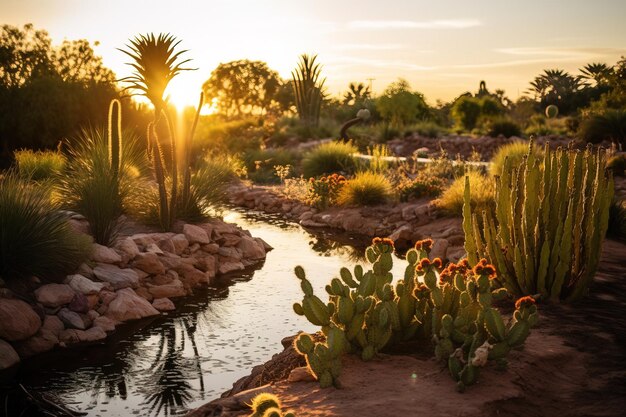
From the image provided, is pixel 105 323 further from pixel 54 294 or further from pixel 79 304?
pixel 54 294

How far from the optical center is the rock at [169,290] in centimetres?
941

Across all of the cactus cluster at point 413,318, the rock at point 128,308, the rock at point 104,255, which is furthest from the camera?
the rock at point 104,255

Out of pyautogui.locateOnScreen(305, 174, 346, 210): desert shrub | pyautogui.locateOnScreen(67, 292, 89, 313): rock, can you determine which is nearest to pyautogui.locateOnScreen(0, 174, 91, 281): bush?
pyautogui.locateOnScreen(67, 292, 89, 313): rock

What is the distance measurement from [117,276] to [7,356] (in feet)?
7.60

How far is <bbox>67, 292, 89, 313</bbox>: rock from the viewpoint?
811 centimetres

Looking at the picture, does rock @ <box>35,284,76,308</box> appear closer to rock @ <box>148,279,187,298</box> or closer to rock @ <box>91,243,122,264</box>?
rock @ <box>91,243,122,264</box>

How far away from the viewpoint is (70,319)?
26.0 feet

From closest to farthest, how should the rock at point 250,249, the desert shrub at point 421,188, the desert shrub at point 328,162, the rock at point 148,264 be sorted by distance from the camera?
the rock at point 148,264, the rock at point 250,249, the desert shrub at point 421,188, the desert shrub at point 328,162

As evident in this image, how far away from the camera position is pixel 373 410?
14.5 feet

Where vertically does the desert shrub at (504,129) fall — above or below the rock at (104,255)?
above

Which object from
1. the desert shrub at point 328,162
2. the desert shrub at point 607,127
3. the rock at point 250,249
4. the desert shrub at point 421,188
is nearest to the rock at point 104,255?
the rock at point 250,249

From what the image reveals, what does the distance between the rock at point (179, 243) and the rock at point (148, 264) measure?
83 cm

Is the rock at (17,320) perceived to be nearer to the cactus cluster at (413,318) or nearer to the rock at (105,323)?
the rock at (105,323)

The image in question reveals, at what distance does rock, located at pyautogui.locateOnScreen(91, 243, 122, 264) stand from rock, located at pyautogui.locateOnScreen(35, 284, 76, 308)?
1.19 m
